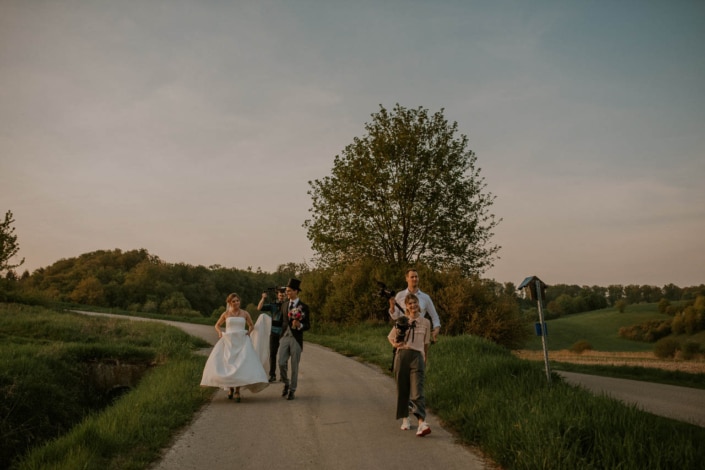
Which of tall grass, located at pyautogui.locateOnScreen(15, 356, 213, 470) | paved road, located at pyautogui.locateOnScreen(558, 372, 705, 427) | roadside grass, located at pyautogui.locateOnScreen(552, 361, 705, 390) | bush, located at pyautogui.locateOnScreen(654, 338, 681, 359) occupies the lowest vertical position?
bush, located at pyautogui.locateOnScreen(654, 338, 681, 359)

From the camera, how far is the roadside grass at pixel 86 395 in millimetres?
6648

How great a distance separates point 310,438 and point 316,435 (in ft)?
0.57

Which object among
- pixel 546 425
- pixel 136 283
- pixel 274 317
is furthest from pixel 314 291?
pixel 136 283

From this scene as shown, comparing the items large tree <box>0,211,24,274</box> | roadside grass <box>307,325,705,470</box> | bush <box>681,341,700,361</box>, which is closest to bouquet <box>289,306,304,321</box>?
roadside grass <box>307,325,705,470</box>

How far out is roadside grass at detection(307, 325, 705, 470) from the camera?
5367mm

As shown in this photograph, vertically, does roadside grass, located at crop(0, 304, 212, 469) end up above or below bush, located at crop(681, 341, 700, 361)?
above

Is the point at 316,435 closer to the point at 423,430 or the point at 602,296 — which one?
the point at 423,430

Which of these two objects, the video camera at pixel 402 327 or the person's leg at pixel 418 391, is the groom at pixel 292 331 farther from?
the person's leg at pixel 418 391

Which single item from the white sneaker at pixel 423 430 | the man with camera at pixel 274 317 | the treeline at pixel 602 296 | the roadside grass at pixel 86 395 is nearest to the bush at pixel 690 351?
the roadside grass at pixel 86 395

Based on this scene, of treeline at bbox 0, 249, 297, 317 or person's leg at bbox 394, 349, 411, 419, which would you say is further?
treeline at bbox 0, 249, 297, 317

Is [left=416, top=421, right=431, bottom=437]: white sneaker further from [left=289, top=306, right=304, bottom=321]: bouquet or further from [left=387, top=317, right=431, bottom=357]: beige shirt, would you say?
[left=289, top=306, right=304, bottom=321]: bouquet

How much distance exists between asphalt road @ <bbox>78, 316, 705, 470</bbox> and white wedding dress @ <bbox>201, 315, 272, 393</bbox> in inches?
15.9

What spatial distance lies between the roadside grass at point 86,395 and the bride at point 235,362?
0.60 metres

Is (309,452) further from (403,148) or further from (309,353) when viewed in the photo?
(403,148)
